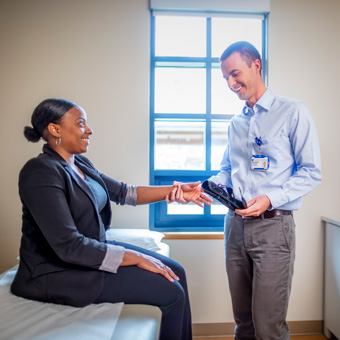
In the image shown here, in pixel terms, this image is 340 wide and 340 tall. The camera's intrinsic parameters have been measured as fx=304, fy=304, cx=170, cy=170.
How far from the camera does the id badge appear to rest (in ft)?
5.34

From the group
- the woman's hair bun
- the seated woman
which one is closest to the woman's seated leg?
the seated woman

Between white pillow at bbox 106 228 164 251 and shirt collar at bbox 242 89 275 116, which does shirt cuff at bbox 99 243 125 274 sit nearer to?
white pillow at bbox 106 228 164 251

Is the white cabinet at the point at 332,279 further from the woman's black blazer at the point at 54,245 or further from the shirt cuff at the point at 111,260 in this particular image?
the woman's black blazer at the point at 54,245

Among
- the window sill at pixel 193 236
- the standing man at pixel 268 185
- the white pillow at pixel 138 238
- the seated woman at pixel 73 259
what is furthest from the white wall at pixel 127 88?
the seated woman at pixel 73 259

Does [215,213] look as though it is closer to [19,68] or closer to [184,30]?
[184,30]

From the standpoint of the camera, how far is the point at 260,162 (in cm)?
164

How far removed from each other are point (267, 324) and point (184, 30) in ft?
7.83

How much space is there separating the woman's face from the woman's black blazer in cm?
21

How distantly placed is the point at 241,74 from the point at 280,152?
1.59 feet

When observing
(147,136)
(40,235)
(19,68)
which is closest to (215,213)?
(147,136)

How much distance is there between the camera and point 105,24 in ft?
8.42

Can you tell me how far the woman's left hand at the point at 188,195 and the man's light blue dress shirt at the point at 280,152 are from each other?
324mm

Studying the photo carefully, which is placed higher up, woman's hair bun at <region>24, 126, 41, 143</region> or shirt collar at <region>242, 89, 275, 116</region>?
shirt collar at <region>242, 89, 275, 116</region>

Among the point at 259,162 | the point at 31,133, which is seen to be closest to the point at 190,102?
the point at 259,162
